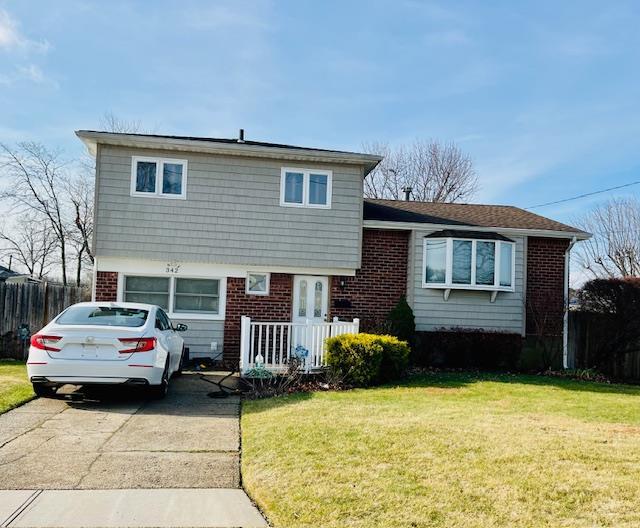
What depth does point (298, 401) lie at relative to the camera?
29.1 ft

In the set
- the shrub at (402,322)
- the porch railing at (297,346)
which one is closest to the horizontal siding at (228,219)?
the shrub at (402,322)

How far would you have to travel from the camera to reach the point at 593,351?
49.1 feet

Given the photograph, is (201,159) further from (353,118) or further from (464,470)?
(464,470)

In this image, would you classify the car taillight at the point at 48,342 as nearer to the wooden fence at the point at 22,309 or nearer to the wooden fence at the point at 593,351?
the wooden fence at the point at 22,309

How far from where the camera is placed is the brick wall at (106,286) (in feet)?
44.8

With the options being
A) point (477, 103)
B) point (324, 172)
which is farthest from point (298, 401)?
point (477, 103)

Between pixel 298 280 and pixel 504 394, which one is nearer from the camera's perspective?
pixel 504 394

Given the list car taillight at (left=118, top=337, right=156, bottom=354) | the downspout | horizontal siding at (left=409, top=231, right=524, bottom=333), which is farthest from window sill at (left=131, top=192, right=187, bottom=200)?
the downspout

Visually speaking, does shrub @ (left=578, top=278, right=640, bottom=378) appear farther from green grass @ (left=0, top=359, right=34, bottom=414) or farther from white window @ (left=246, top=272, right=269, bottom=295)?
green grass @ (left=0, top=359, right=34, bottom=414)

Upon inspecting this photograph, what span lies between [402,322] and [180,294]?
5.31 meters

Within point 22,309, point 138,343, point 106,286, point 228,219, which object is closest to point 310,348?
point 138,343

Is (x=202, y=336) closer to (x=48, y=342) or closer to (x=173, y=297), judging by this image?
(x=173, y=297)

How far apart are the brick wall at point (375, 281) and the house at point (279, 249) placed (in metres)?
0.03

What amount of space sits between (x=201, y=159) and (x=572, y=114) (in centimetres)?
918
